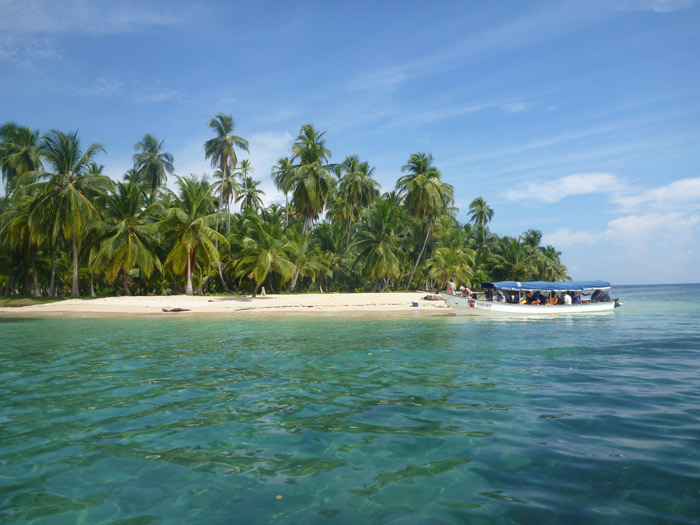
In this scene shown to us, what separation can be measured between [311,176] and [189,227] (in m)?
14.4

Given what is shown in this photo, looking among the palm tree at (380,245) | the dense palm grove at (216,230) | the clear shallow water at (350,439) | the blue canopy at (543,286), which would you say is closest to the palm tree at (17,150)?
the dense palm grove at (216,230)

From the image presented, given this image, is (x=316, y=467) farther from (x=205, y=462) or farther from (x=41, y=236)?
(x=41, y=236)

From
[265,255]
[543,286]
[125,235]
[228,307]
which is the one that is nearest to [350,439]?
[543,286]

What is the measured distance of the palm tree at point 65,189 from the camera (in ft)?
104

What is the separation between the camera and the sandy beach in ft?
92.8

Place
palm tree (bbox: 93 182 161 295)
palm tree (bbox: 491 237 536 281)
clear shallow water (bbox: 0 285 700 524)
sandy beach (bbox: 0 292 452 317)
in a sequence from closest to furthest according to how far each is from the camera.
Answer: clear shallow water (bbox: 0 285 700 524), sandy beach (bbox: 0 292 452 317), palm tree (bbox: 93 182 161 295), palm tree (bbox: 491 237 536 281)

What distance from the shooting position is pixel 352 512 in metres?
3.42

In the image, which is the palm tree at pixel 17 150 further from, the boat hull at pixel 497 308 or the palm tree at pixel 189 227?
the boat hull at pixel 497 308

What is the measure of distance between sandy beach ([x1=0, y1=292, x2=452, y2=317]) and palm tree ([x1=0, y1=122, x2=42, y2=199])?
1828 centimetres

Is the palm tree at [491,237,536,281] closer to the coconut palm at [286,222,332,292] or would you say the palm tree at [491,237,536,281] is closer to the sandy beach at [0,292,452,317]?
the sandy beach at [0,292,452,317]

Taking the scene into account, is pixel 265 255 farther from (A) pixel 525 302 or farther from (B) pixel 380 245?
(A) pixel 525 302

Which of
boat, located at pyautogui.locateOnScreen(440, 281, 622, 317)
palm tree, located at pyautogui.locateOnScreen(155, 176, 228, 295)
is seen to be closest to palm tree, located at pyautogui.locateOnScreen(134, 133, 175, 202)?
palm tree, located at pyautogui.locateOnScreen(155, 176, 228, 295)

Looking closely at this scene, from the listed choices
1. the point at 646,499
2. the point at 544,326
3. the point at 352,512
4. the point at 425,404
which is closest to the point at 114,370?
the point at 425,404

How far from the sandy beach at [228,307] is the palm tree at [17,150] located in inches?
720
